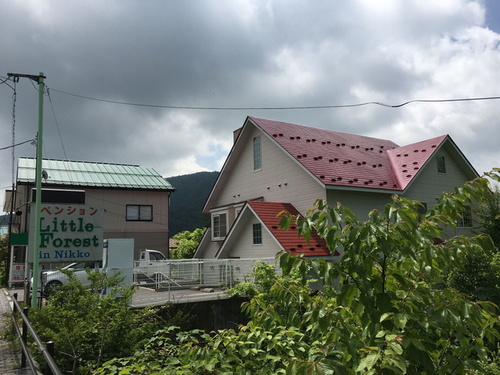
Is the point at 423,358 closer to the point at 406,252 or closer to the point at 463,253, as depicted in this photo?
the point at 406,252

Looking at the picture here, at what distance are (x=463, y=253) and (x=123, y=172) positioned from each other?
36264mm

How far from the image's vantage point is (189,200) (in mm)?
128000

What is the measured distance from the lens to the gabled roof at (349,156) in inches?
763

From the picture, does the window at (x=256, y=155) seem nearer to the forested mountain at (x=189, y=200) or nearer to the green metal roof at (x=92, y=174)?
the green metal roof at (x=92, y=174)

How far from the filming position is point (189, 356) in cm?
337

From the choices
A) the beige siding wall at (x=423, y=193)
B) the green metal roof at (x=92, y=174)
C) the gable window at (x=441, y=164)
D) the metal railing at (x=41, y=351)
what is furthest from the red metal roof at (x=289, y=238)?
the green metal roof at (x=92, y=174)

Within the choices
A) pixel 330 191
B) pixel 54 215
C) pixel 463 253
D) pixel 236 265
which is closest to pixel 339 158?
pixel 330 191

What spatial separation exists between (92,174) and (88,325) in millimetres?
29354

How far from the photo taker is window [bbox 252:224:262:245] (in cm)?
1945

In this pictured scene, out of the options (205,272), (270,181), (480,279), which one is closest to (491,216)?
(480,279)

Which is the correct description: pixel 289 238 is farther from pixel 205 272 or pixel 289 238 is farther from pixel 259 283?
pixel 205 272

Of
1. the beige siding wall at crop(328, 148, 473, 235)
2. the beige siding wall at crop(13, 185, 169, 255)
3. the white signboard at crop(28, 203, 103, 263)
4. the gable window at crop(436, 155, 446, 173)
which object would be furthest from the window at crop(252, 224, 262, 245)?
the beige siding wall at crop(13, 185, 169, 255)

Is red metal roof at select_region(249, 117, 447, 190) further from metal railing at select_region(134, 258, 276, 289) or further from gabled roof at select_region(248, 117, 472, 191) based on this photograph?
metal railing at select_region(134, 258, 276, 289)

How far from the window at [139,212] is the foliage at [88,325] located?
25.4 m
